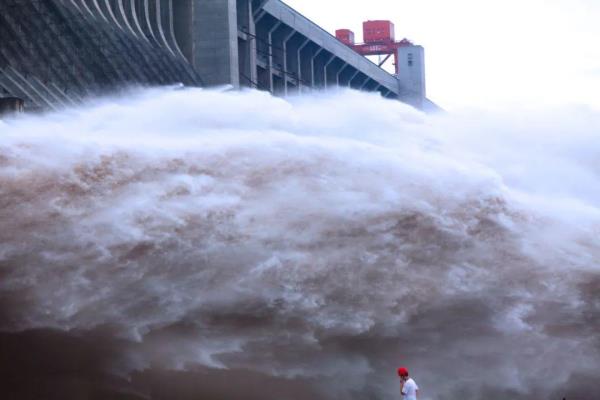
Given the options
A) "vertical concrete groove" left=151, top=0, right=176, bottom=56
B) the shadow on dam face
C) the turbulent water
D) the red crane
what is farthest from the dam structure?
the red crane

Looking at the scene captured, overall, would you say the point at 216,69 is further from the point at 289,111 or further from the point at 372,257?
the point at 372,257

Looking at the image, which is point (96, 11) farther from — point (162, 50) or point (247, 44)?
point (247, 44)

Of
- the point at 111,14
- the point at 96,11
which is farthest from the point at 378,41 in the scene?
the point at 96,11

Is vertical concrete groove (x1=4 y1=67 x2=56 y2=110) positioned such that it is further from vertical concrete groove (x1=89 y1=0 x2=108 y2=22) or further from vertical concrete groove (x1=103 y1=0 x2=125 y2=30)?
vertical concrete groove (x1=103 y1=0 x2=125 y2=30)

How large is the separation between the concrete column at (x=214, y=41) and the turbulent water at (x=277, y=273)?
1045 inches

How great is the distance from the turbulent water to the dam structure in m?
12.4

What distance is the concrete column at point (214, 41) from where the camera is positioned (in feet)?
196

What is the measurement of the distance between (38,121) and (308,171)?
27.9 feet

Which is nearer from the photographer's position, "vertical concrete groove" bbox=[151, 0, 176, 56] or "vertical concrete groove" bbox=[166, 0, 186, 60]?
"vertical concrete groove" bbox=[151, 0, 176, 56]

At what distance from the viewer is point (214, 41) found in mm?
60062

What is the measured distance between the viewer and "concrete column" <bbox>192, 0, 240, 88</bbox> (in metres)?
59.7

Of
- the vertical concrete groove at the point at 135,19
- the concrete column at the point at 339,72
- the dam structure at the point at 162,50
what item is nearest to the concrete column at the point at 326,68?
the dam structure at the point at 162,50

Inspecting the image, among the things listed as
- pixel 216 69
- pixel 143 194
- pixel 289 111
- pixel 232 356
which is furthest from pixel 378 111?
pixel 216 69

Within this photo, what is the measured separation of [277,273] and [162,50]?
3038 cm
